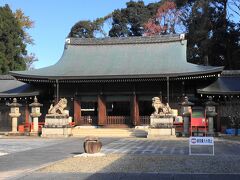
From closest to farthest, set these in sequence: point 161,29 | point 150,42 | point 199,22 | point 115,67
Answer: point 115,67 → point 150,42 → point 199,22 → point 161,29

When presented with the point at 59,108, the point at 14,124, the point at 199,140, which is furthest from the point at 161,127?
the point at 199,140

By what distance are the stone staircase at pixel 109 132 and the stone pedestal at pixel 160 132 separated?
1.86 meters

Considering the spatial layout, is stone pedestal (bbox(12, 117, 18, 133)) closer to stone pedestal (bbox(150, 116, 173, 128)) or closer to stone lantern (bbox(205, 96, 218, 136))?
stone pedestal (bbox(150, 116, 173, 128))

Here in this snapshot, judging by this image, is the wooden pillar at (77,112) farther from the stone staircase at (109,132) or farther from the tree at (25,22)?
the tree at (25,22)

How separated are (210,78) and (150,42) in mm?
8710

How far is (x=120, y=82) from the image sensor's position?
33344mm

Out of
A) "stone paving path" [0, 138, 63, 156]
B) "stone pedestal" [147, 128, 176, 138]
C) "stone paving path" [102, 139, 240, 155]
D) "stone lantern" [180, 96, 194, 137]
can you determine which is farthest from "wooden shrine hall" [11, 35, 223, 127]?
"stone paving path" [102, 139, 240, 155]

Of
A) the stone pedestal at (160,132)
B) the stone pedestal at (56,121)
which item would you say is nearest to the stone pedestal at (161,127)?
the stone pedestal at (160,132)

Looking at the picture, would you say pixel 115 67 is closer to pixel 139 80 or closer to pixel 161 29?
pixel 139 80

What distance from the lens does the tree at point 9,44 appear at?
47.8 meters

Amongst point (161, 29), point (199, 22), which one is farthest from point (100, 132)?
point (161, 29)

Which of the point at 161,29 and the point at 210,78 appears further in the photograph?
the point at 161,29

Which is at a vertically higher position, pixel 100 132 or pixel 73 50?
pixel 73 50

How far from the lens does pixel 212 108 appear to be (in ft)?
95.2
